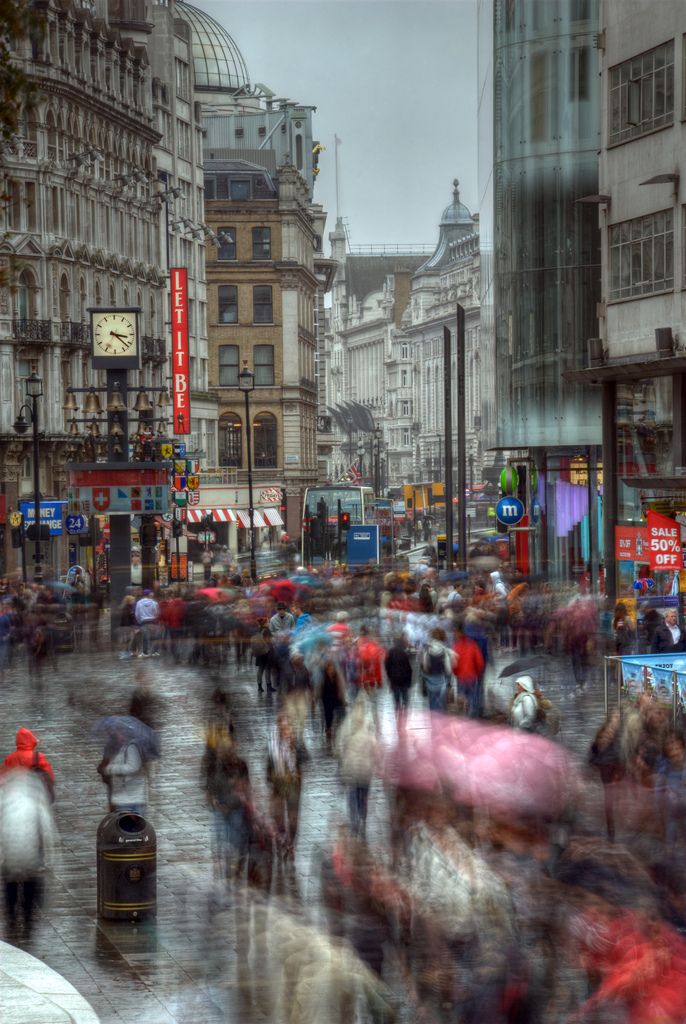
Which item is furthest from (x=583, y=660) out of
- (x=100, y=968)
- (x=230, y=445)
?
(x=230, y=445)

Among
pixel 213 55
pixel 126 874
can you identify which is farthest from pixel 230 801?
pixel 213 55

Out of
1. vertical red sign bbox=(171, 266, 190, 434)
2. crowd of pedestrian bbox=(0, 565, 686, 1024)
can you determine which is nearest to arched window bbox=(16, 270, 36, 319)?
vertical red sign bbox=(171, 266, 190, 434)

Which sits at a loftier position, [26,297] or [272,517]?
[26,297]

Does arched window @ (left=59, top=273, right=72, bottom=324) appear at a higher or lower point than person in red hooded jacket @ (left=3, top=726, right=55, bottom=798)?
higher

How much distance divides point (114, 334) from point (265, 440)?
5470 cm

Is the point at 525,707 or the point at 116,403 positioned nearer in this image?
the point at 525,707

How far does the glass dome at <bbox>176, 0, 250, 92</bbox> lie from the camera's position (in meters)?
113

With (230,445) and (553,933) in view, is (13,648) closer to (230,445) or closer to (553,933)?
(553,933)

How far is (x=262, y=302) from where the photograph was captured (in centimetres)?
9656

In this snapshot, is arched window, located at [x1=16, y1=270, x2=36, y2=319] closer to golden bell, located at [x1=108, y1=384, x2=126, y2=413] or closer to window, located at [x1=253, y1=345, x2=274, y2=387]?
golden bell, located at [x1=108, y1=384, x2=126, y2=413]

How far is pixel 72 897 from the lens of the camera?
46.9 feet

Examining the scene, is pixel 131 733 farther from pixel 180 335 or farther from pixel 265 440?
pixel 265 440

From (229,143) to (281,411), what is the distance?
82.5 ft

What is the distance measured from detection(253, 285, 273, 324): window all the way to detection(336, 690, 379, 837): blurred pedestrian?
81745mm
